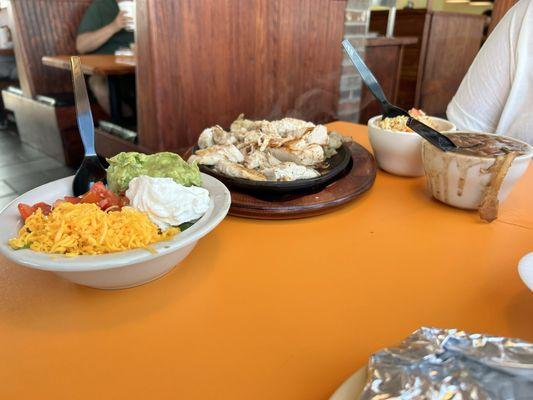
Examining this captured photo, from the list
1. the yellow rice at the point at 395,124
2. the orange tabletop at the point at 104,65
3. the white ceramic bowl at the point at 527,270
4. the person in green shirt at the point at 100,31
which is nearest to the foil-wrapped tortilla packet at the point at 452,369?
the white ceramic bowl at the point at 527,270

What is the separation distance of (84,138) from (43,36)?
8.95ft

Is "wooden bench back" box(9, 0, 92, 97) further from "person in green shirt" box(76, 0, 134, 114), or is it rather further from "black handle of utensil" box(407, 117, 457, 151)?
"black handle of utensil" box(407, 117, 457, 151)

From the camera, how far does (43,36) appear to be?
294 cm

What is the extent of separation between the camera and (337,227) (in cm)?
79

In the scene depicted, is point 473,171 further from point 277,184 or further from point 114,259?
point 114,259

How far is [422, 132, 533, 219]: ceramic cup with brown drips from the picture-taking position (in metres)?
0.77

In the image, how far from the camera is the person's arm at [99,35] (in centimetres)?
280

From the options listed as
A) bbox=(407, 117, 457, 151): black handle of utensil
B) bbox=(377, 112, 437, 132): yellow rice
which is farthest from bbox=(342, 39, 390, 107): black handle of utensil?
bbox=(407, 117, 457, 151): black handle of utensil

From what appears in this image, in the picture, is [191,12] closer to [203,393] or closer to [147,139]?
[147,139]

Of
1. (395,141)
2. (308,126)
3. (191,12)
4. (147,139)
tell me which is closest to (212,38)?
(191,12)

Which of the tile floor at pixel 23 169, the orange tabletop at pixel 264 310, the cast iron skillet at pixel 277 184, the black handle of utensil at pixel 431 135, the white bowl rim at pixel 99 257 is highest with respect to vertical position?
the black handle of utensil at pixel 431 135

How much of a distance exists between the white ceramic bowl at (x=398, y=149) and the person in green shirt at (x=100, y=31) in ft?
7.49

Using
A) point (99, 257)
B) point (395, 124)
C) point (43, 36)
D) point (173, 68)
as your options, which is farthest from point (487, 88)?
point (43, 36)

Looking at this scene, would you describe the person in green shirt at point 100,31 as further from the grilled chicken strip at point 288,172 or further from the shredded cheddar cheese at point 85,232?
the shredded cheddar cheese at point 85,232
